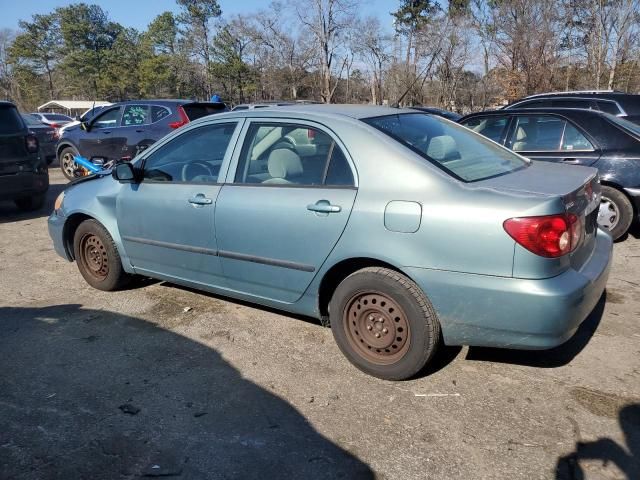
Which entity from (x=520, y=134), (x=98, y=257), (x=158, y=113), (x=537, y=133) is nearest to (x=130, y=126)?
(x=158, y=113)

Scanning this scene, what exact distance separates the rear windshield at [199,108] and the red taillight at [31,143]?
114 inches

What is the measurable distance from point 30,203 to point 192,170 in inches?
238

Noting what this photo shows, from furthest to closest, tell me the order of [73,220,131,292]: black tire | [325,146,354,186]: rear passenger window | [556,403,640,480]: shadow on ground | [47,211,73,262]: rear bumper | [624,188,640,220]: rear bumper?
[624,188,640,220]: rear bumper, [47,211,73,262]: rear bumper, [73,220,131,292]: black tire, [325,146,354,186]: rear passenger window, [556,403,640,480]: shadow on ground

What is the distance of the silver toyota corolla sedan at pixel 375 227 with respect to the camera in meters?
2.73

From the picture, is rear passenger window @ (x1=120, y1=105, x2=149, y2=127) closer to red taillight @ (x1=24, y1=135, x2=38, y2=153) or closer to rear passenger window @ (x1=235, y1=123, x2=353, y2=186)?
red taillight @ (x1=24, y1=135, x2=38, y2=153)

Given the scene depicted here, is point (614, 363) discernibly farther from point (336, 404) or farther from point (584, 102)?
point (584, 102)

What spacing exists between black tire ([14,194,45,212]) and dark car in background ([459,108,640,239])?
737 centimetres

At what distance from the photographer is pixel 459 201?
9.27ft

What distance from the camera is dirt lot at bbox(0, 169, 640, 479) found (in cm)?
251

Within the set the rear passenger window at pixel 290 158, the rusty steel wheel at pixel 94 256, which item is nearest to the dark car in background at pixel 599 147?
the rear passenger window at pixel 290 158

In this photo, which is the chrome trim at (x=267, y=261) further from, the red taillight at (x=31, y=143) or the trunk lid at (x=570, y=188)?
the red taillight at (x=31, y=143)

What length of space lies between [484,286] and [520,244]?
28 centimetres

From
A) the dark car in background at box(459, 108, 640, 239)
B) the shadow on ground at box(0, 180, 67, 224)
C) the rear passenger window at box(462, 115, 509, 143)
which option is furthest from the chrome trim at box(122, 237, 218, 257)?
the shadow on ground at box(0, 180, 67, 224)

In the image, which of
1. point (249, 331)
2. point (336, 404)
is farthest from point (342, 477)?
point (249, 331)
